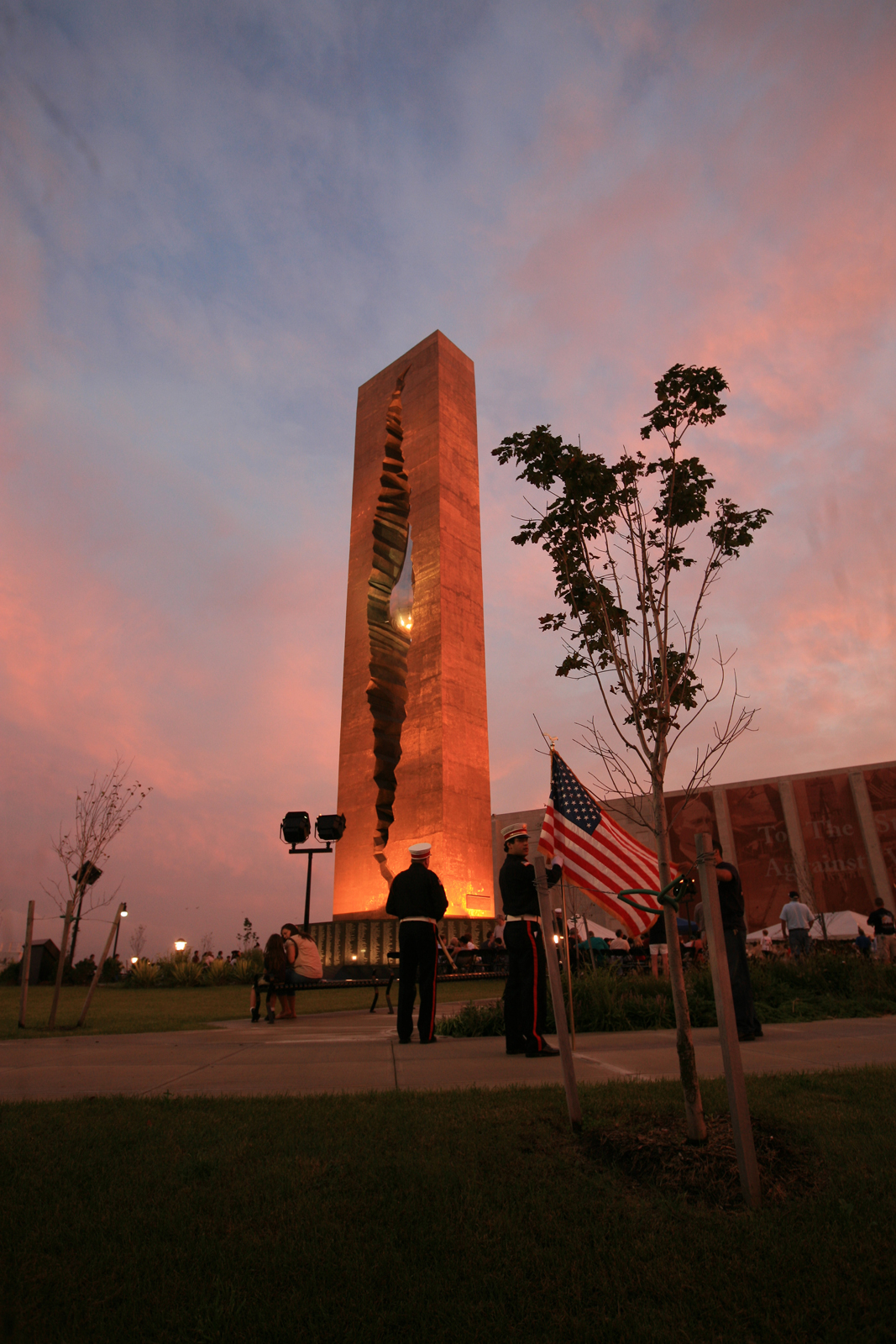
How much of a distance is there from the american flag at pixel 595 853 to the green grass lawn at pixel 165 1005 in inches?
278

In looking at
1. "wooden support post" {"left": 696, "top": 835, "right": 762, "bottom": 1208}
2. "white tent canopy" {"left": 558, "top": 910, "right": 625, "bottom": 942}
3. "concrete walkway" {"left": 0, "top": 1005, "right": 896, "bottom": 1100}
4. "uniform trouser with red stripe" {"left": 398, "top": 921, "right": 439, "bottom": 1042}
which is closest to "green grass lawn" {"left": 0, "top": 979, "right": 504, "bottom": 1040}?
"concrete walkway" {"left": 0, "top": 1005, "right": 896, "bottom": 1100}

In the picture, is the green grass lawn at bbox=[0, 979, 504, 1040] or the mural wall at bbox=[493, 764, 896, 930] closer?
the green grass lawn at bbox=[0, 979, 504, 1040]

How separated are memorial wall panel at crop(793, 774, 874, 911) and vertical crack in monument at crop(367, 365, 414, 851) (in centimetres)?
2794

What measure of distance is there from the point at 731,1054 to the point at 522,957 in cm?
417

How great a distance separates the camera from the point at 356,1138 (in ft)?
11.7

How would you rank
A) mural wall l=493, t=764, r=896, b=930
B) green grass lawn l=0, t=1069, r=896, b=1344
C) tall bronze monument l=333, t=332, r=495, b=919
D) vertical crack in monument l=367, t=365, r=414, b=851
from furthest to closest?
mural wall l=493, t=764, r=896, b=930 < vertical crack in monument l=367, t=365, r=414, b=851 < tall bronze monument l=333, t=332, r=495, b=919 < green grass lawn l=0, t=1069, r=896, b=1344

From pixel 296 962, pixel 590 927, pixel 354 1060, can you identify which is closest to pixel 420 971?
pixel 354 1060

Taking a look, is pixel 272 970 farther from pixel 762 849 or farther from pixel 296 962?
pixel 762 849

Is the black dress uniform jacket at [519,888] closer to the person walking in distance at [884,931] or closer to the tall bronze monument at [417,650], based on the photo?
the person walking in distance at [884,931]

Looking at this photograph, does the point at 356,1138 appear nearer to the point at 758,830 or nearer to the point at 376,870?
the point at 376,870

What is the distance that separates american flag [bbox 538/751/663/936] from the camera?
177 inches

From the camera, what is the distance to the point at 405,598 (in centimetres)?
2394

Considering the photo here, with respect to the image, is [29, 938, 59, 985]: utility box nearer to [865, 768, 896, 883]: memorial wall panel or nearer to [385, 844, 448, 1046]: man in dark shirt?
[385, 844, 448, 1046]: man in dark shirt

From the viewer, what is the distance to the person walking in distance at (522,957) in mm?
6570
